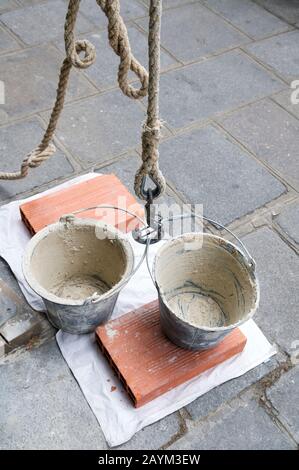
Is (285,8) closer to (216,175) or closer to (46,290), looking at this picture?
(216,175)

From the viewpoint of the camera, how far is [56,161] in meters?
2.77

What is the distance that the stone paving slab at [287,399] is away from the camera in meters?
1.83

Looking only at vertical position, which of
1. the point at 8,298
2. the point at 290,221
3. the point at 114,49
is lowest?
the point at 290,221

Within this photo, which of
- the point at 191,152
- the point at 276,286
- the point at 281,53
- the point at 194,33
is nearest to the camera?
the point at 276,286

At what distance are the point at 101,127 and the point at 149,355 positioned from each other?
1.75m

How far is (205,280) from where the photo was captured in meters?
2.04

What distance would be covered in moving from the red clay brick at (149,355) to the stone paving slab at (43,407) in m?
0.21

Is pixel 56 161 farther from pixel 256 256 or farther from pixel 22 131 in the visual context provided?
pixel 256 256

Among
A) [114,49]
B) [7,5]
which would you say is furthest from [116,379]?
[7,5]

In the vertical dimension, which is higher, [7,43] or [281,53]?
[7,43]

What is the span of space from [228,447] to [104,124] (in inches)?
84.7

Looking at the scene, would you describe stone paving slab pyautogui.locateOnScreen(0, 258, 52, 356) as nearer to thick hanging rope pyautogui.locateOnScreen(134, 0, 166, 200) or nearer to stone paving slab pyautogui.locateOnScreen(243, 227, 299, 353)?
thick hanging rope pyautogui.locateOnScreen(134, 0, 166, 200)

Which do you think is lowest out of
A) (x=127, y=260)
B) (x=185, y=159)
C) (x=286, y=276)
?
(x=286, y=276)
